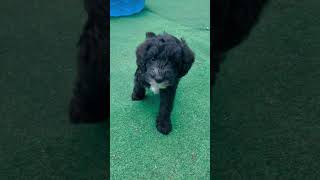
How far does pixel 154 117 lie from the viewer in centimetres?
159

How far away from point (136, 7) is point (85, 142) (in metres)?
1.42

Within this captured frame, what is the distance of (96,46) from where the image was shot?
127cm

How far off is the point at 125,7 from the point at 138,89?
0.91 meters

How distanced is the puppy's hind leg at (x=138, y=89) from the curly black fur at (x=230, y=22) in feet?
1.15

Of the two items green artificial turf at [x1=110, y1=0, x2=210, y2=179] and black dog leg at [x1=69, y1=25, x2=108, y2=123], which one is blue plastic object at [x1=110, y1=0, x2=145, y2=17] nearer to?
green artificial turf at [x1=110, y1=0, x2=210, y2=179]

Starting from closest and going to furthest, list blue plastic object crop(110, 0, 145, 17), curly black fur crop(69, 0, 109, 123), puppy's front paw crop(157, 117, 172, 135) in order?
curly black fur crop(69, 0, 109, 123) → puppy's front paw crop(157, 117, 172, 135) → blue plastic object crop(110, 0, 145, 17)

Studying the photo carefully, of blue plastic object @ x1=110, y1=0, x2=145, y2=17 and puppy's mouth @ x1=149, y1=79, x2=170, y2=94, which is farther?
blue plastic object @ x1=110, y1=0, x2=145, y2=17

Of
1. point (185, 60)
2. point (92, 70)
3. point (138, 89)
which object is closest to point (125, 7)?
point (138, 89)

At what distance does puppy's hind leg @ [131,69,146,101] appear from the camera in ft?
5.21

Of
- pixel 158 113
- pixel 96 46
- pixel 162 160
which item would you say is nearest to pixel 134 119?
pixel 158 113

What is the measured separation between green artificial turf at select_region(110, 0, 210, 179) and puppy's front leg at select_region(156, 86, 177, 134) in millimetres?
33

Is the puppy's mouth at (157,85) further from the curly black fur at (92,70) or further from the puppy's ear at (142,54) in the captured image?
the curly black fur at (92,70)

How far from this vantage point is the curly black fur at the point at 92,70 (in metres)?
1.22

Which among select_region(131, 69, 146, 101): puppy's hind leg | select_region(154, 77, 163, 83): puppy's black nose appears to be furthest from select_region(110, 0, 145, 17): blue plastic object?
select_region(154, 77, 163, 83): puppy's black nose
